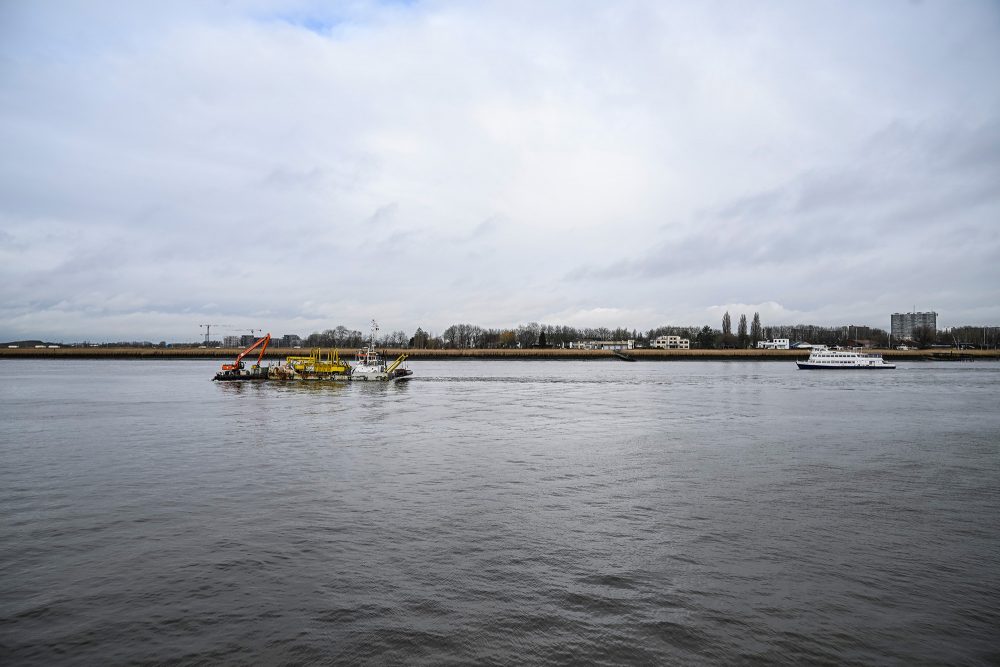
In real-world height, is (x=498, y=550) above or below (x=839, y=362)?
below

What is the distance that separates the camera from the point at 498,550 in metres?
12.9

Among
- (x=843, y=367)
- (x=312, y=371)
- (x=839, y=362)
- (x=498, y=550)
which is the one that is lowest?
(x=498, y=550)

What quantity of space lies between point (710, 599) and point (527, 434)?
803 inches

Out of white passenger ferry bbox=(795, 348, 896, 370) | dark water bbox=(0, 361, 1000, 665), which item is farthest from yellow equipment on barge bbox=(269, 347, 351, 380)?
white passenger ferry bbox=(795, 348, 896, 370)

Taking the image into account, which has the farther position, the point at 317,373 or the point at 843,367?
the point at 843,367

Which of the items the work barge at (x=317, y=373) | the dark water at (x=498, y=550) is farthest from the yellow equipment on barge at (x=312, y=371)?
the dark water at (x=498, y=550)

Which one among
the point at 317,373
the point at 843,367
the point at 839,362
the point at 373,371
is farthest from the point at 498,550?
the point at 839,362

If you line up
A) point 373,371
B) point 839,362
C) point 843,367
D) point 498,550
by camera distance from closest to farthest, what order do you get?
point 498,550 → point 373,371 → point 843,367 → point 839,362

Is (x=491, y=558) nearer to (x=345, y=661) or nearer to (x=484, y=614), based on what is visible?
(x=484, y=614)

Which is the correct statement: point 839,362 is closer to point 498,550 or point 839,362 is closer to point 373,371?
point 373,371

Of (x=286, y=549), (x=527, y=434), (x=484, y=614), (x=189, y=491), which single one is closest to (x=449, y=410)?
(x=527, y=434)

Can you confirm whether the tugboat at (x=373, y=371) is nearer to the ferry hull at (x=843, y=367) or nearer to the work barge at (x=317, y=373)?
the work barge at (x=317, y=373)

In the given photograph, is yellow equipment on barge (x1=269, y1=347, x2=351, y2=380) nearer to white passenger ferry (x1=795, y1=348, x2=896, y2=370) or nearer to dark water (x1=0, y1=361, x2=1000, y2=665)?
dark water (x1=0, y1=361, x2=1000, y2=665)

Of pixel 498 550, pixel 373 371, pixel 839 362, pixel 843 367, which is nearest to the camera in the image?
pixel 498 550
